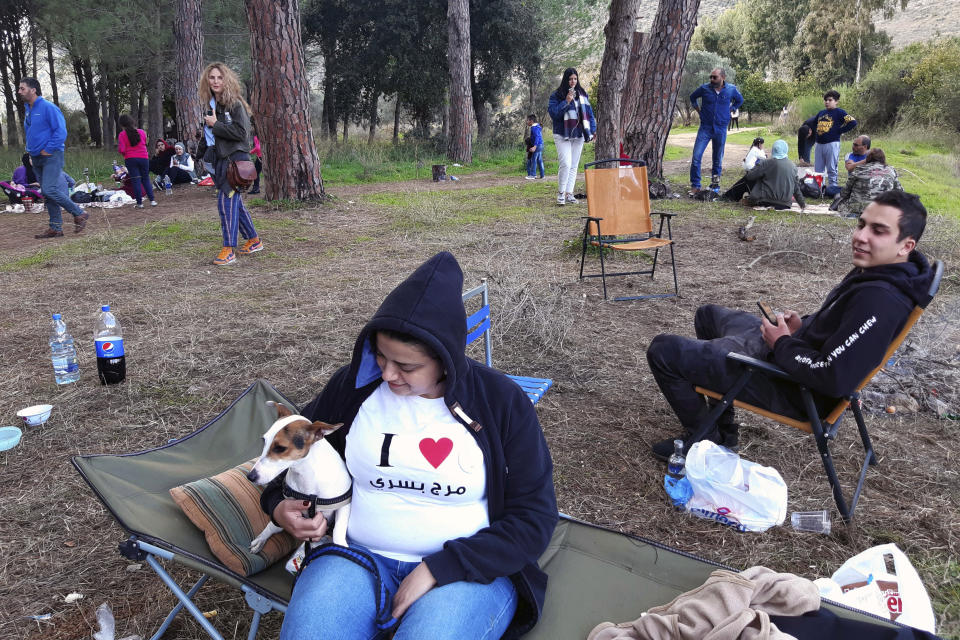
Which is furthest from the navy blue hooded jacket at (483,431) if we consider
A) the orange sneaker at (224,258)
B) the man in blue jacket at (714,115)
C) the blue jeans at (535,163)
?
the blue jeans at (535,163)

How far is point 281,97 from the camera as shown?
881 centimetres

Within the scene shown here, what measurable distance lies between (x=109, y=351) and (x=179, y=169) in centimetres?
1091

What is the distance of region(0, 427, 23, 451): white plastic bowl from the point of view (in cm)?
317

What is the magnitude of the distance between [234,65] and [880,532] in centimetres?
2151

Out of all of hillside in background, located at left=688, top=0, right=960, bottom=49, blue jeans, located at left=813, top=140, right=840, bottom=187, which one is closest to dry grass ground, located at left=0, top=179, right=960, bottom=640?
blue jeans, located at left=813, top=140, right=840, bottom=187

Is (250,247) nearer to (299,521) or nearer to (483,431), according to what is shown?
(299,521)

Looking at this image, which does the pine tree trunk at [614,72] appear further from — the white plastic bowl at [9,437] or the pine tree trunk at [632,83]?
the white plastic bowl at [9,437]

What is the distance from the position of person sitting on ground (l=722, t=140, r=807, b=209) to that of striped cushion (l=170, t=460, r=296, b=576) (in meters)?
9.11

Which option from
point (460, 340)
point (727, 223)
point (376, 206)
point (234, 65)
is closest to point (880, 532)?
point (460, 340)

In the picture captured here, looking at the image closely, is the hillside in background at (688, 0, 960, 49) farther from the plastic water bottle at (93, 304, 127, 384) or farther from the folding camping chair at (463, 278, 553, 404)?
the plastic water bottle at (93, 304, 127, 384)

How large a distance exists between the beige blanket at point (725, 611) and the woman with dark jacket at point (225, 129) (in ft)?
19.1

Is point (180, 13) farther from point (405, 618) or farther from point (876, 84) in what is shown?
point (876, 84)

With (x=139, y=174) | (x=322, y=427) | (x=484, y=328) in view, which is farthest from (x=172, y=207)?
(x=322, y=427)

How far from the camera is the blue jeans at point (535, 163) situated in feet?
45.1
